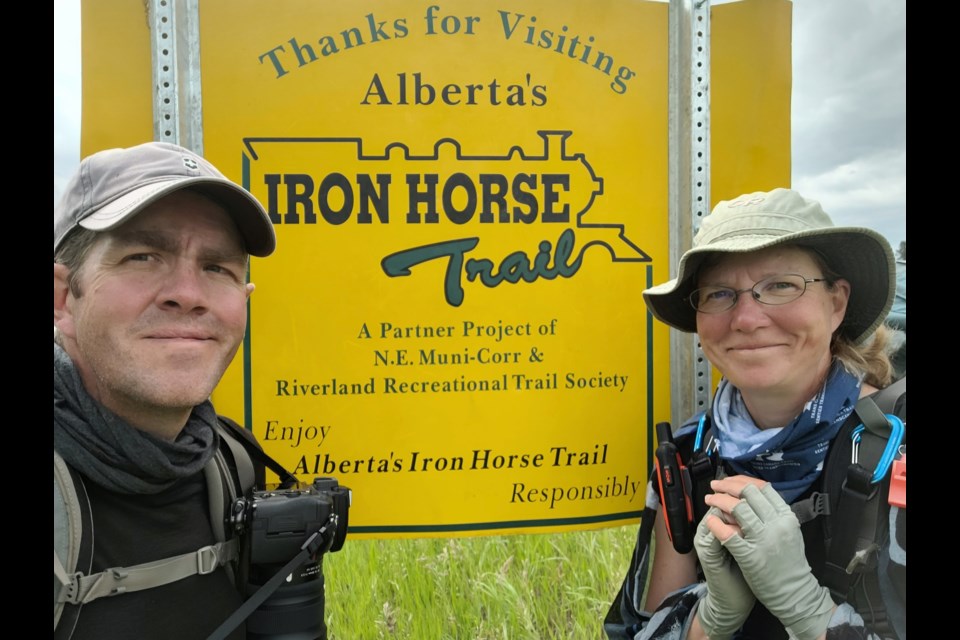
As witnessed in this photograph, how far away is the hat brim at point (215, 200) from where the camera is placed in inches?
51.8

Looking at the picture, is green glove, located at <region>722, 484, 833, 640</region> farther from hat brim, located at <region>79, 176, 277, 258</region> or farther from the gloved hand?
hat brim, located at <region>79, 176, 277, 258</region>

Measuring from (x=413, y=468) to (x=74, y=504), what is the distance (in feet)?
3.36

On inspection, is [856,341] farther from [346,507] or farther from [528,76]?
[346,507]

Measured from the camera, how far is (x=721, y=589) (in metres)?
1.59

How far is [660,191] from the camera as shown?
2193 mm

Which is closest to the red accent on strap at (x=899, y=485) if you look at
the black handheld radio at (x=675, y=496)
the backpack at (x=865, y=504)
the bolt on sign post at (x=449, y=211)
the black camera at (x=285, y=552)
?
the backpack at (x=865, y=504)

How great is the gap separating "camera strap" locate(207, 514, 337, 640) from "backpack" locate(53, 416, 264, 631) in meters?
0.15

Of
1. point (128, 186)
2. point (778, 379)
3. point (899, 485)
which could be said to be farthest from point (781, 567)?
point (128, 186)

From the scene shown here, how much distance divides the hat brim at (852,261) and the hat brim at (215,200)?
106 cm

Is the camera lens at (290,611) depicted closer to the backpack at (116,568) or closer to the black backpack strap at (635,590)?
the backpack at (116,568)

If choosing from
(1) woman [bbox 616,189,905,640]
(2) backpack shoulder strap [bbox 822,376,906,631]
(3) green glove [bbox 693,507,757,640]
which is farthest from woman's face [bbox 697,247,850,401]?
(3) green glove [bbox 693,507,757,640]

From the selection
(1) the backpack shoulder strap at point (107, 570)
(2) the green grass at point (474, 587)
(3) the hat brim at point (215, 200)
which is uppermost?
(3) the hat brim at point (215, 200)

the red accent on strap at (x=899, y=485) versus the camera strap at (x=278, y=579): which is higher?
the red accent on strap at (x=899, y=485)

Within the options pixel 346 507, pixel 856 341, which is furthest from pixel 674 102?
pixel 346 507
